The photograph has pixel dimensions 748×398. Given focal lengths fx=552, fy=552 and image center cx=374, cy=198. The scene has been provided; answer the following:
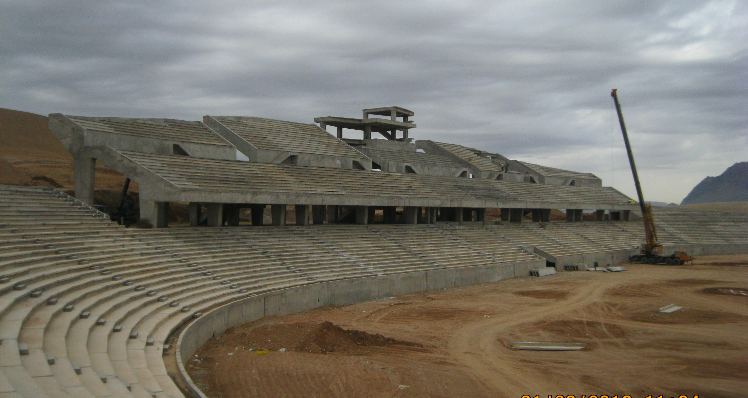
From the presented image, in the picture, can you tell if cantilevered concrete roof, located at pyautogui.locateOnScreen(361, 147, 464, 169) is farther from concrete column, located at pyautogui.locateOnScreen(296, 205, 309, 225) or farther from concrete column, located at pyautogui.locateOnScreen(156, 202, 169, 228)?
concrete column, located at pyautogui.locateOnScreen(156, 202, 169, 228)

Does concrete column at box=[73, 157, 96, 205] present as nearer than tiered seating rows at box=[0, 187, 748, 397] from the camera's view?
No

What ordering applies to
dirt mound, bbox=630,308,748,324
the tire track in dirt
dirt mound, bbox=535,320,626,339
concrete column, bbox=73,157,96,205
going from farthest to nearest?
concrete column, bbox=73,157,96,205
dirt mound, bbox=630,308,748,324
dirt mound, bbox=535,320,626,339
the tire track in dirt

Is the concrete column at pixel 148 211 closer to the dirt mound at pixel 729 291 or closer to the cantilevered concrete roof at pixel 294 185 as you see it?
the cantilevered concrete roof at pixel 294 185

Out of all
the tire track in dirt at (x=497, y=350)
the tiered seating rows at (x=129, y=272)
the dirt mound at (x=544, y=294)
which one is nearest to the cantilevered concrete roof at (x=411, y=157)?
the tiered seating rows at (x=129, y=272)

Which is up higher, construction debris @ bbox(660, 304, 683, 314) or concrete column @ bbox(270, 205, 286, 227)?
concrete column @ bbox(270, 205, 286, 227)

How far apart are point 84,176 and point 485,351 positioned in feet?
59.4

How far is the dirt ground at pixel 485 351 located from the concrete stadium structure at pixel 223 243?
143 centimetres

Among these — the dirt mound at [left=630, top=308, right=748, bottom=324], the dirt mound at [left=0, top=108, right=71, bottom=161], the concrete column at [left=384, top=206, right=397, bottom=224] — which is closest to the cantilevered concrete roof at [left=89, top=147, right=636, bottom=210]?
the concrete column at [left=384, top=206, right=397, bottom=224]

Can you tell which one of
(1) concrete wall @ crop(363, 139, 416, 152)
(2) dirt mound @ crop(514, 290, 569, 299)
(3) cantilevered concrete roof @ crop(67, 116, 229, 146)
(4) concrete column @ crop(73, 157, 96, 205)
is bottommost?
(2) dirt mound @ crop(514, 290, 569, 299)

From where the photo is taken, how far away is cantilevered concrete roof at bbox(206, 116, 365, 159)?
1244 inches

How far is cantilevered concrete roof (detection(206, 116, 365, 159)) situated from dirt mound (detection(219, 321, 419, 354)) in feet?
53.5

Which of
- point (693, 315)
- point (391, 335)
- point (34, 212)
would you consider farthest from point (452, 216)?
point (34, 212)

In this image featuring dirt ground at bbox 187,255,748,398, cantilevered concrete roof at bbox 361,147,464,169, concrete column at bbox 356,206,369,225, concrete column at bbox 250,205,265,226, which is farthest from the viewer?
cantilevered concrete roof at bbox 361,147,464,169

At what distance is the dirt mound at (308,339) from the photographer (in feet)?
46.5
